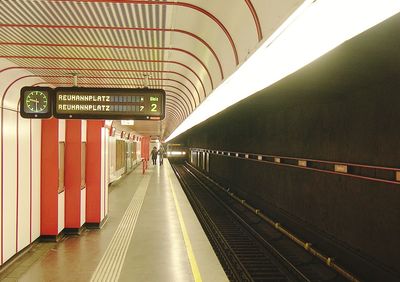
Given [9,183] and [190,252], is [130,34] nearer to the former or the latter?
[9,183]

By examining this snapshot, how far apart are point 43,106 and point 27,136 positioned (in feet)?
3.20

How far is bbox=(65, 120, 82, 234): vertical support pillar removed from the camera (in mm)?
7336

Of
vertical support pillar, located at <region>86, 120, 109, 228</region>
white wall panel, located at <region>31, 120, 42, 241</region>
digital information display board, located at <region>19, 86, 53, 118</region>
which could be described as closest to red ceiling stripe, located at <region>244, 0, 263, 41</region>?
digital information display board, located at <region>19, 86, 53, 118</region>

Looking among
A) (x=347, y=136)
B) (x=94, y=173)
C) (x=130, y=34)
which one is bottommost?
(x=94, y=173)

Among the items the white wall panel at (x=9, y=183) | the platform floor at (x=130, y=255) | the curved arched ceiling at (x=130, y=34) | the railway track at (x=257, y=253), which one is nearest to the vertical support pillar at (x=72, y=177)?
the platform floor at (x=130, y=255)

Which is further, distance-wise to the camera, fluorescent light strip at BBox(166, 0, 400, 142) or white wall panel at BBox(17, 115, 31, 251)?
white wall panel at BBox(17, 115, 31, 251)

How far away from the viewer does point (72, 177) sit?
7.37 metres

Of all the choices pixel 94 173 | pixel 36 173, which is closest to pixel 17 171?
pixel 36 173

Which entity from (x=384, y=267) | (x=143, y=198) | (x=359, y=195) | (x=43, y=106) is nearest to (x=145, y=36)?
(x=43, y=106)

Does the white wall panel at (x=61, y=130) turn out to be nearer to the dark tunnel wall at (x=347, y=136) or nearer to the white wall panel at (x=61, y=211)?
the white wall panel at (x=61, y=211)

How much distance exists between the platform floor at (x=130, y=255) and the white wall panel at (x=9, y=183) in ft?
1.15

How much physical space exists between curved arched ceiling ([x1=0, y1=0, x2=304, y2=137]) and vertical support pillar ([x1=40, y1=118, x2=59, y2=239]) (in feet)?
3.35

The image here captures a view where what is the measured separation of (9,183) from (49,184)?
126 centimetres

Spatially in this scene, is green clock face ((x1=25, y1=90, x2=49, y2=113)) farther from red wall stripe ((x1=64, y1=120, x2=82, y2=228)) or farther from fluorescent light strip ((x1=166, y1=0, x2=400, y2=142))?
fluorescent light strip ((x1=166, y1=0, x2=400, y2=142))
